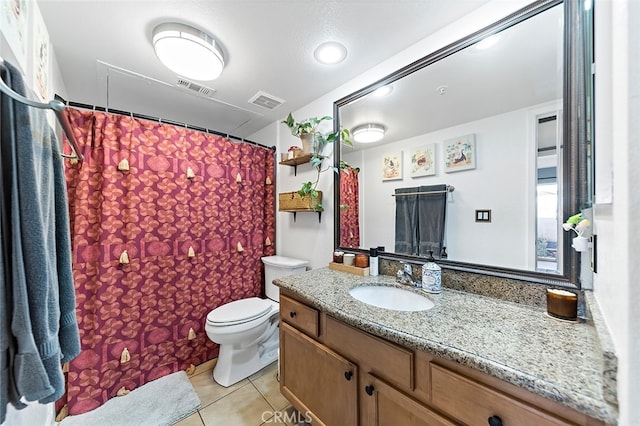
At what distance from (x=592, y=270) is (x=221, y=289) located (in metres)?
2.24

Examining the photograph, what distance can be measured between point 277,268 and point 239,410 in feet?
3.23

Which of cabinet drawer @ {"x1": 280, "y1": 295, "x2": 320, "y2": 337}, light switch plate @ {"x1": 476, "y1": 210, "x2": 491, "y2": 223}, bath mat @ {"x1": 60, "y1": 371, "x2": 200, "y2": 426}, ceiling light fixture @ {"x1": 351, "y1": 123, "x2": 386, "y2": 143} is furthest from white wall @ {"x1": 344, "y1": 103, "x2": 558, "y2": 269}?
bath mat @ {"x1": 60, "y1": 371, "x2": 200, "y2": 426}

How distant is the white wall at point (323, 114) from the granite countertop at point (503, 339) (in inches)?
32.7

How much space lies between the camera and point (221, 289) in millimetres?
2039

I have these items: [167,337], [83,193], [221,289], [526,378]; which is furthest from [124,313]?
[526,378]

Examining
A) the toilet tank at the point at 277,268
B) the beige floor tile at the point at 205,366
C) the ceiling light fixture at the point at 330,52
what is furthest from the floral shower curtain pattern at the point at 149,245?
the ceiling light fixture at the point at 330,52

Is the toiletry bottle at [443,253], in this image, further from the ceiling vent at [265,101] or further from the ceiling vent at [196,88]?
the ceiling vent at [196,88]

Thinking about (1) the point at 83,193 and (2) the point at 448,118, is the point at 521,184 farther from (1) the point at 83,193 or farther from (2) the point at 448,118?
(1) the point at 83,193

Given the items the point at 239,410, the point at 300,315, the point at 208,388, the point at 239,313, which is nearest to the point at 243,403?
the point at 239,410

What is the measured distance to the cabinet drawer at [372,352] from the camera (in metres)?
0.80

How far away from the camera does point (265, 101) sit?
2008mm

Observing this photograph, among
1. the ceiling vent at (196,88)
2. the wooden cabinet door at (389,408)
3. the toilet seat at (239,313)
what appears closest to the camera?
the wooden cabinet door at (389,408)

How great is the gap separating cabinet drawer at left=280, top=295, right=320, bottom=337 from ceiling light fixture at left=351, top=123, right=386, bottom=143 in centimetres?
113

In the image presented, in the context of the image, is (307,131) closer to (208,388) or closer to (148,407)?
(208,388)
